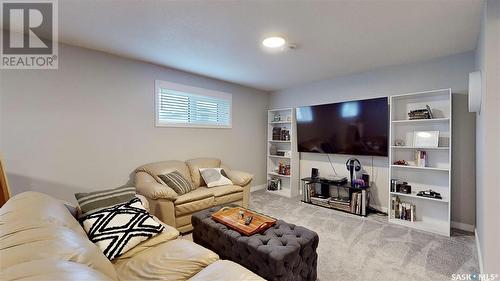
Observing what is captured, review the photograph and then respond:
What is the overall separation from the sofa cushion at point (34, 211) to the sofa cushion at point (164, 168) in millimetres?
1738

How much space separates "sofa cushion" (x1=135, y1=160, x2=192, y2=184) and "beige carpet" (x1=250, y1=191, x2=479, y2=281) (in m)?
1.66

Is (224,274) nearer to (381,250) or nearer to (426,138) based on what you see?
(381,250)

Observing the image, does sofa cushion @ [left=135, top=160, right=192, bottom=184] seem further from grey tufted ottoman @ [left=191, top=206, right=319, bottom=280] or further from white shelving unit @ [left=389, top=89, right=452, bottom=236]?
white shelving unit @ [left=389, top=89, right=452, bottom=236]

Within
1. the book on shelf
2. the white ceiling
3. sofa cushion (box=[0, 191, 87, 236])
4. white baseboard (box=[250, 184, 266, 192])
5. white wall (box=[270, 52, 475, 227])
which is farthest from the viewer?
white baseboard (box=[250, 184, 266, 192])

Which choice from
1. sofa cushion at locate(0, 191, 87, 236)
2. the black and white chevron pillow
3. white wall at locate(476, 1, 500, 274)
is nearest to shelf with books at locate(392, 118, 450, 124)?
white wall at locate(476, 1, 500, 274)

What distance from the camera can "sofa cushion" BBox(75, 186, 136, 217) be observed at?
1.80 m

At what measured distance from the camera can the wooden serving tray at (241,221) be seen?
1968mm

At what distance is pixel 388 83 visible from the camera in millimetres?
3617

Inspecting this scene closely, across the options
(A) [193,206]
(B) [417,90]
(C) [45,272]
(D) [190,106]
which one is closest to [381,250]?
(A) [193,206]

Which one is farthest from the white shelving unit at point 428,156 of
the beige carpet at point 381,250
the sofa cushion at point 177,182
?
the sofa cushion at point 177,182

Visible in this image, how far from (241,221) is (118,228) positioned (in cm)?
103

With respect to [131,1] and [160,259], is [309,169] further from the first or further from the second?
[131,1]

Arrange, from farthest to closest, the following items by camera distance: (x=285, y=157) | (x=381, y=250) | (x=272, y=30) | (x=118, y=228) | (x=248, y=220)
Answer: (x=285, y=157) < (x=381, y=250) < (x=272, y=30) < (x=248, y=220) < (x=118, y=228)

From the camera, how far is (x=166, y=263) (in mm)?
1407
